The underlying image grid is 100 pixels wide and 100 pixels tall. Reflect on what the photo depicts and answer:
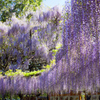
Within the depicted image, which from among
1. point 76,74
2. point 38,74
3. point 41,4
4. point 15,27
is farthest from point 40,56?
point 41,4

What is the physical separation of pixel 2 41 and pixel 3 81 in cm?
529

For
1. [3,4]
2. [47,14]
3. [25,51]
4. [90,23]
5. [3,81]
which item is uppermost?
[3,4]

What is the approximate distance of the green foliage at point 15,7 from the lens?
60.9 ft

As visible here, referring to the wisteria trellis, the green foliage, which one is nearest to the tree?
the green foliage

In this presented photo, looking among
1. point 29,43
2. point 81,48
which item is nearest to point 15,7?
point 29,43

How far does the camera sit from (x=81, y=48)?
6.86 metres

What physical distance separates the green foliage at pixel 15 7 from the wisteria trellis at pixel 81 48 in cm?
1223

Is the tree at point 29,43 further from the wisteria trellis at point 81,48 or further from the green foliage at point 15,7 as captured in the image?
the wisteria trellis at point 81,48

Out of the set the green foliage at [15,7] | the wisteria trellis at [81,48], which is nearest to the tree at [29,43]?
the green foliage at [15,7]

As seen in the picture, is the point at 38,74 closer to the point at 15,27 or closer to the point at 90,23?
the point at 90,23

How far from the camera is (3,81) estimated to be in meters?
9.66

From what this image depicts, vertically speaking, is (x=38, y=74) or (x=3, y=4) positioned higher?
(x=3, y=4)

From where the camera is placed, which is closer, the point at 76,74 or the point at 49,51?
the point at 76,74

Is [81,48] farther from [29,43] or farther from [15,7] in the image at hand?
[15,7]
